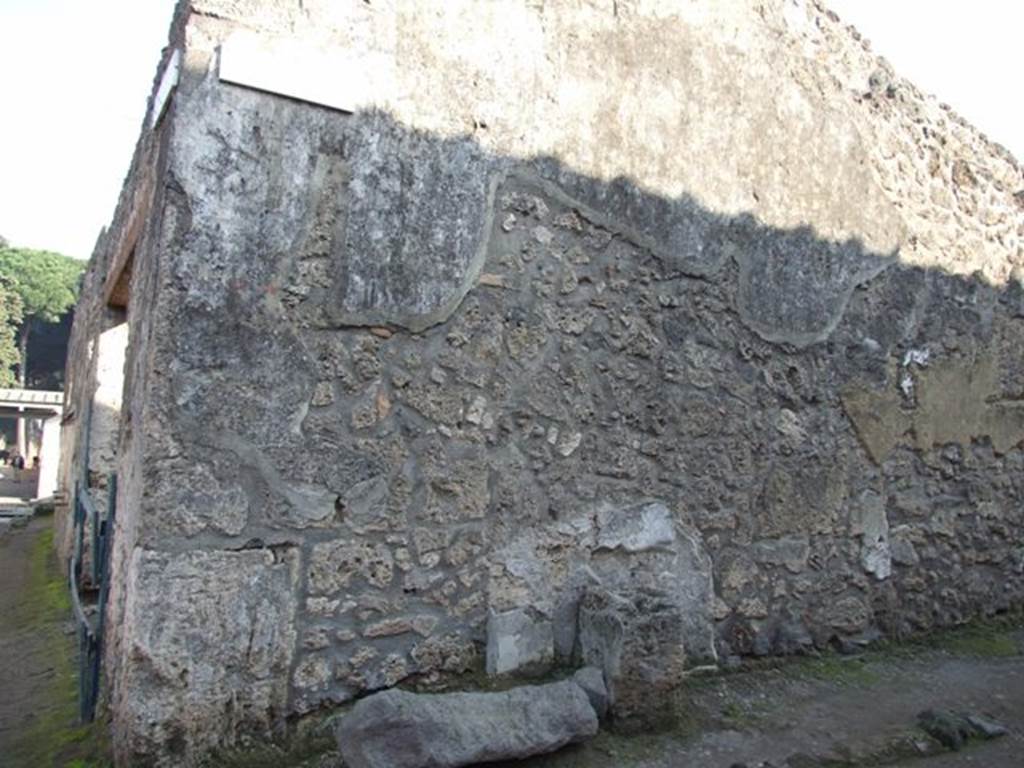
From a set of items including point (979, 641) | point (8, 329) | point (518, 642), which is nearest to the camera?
point (518, 642)

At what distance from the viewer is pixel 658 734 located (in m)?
2.61

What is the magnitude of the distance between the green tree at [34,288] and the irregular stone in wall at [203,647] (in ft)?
105

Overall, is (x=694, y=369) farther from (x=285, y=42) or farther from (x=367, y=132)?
(x=285, y=42)

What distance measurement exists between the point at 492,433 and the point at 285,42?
52.3 inches

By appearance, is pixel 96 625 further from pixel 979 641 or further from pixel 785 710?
pixel 979 641

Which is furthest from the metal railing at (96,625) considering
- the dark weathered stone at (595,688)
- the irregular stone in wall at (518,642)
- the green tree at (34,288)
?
the green tree at (34,288)

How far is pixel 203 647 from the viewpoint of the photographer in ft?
7.30

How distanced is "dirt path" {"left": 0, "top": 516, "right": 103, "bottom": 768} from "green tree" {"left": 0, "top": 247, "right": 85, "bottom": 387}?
28904mm

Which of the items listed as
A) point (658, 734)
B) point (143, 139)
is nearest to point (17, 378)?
point (143, 139)

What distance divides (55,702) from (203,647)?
1.11 m

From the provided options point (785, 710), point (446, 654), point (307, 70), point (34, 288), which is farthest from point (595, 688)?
point (34, 288)

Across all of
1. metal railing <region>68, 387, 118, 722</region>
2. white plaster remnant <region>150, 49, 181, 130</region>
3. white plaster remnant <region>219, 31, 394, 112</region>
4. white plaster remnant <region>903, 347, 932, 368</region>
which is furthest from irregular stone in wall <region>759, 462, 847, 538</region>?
white plaster remnant <region>150, 49, 181, 130</region>

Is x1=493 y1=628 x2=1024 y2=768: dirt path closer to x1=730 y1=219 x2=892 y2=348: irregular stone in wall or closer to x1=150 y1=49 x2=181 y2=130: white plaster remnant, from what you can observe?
x1=730 y1=219 x2=892 y2=348: irregular stone in wall

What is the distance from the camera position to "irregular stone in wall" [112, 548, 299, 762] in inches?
84.6
